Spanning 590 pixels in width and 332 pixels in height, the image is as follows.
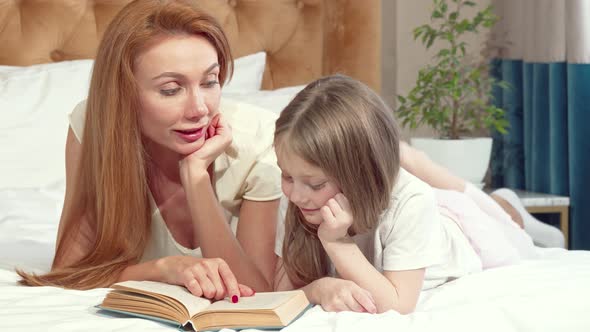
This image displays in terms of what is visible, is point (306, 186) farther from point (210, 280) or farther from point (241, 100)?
point (241, 100)

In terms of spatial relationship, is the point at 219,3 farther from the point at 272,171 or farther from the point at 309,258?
the point at 309,258

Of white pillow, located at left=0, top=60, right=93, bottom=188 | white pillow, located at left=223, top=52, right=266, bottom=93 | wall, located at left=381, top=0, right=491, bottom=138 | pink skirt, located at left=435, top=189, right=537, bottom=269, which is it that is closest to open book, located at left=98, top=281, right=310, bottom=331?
pink skirt, located at left=435, top=189, right=537, bottom=269

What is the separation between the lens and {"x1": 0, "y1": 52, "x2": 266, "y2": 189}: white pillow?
2393mm

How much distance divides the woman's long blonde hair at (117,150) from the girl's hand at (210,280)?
253mm

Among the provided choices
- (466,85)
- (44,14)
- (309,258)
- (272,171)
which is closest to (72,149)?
(272,171)

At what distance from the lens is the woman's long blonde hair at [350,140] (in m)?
1.55

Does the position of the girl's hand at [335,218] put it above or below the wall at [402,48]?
below

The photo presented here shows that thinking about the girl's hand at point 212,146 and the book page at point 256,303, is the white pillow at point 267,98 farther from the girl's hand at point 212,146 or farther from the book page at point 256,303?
the book page at point 256,303

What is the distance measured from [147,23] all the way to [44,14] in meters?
1.32

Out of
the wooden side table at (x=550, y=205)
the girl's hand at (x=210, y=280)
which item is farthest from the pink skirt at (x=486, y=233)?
the wooden side table at (x=550, y=205)

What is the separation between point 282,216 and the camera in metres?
1.81

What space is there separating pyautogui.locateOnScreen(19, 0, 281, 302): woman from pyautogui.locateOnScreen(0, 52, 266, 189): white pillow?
0.53m

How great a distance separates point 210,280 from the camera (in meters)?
1.51

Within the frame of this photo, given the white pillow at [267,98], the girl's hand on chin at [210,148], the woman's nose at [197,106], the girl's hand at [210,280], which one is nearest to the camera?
the girl's hand at [210,280]
